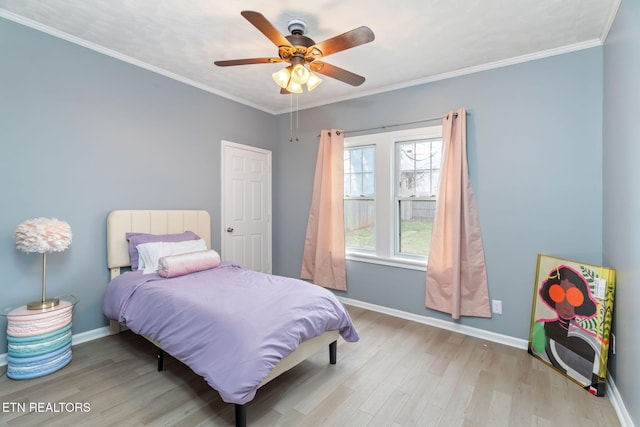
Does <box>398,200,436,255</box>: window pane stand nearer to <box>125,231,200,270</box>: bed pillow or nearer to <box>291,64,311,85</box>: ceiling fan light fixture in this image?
<box>291,64,311,85</box>: ceiling fan light fixture

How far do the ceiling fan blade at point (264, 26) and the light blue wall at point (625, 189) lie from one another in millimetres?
2024

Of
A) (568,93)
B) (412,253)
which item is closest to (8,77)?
(412,253)

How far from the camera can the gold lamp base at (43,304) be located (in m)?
2.19

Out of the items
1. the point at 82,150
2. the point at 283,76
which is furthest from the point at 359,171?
the point at 82,150

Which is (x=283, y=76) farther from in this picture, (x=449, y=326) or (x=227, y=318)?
(x=449, y=326)

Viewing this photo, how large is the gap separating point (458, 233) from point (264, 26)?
2.44m

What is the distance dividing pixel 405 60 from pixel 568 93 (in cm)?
141

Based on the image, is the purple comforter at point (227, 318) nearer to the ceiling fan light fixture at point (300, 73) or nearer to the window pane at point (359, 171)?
the ceiling fan light fixture at point (300, 73)

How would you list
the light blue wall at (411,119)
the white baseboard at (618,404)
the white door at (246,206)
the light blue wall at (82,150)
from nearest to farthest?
the white baseboard at (618,404) < the light blue wall at (411,119) < the light blue wall at (82,150) < the white door at (246,206)

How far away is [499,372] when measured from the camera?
91.0 inches

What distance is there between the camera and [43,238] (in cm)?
216

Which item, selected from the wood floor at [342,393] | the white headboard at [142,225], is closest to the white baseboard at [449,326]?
the wood floor at [342,393]

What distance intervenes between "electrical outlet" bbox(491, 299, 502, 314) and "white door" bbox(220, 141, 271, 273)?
9.56 ft

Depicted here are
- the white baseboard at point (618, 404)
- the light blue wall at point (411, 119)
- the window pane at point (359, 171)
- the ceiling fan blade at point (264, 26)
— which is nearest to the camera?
the ceiling fan blade at point (264, 26)
